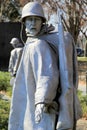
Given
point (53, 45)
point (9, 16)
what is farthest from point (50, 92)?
point (9, 16)

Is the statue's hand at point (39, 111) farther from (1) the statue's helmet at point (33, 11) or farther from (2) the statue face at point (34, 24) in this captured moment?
(1) the statue's helmet at point (33, 11)

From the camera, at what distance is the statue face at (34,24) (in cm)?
456

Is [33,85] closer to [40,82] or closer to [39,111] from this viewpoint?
[40,82]

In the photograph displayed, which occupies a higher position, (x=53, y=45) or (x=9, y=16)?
(x=53, y=45)

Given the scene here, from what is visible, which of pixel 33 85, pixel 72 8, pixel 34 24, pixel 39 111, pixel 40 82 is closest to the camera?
pixel 39 111

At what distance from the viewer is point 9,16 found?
59.5 meters

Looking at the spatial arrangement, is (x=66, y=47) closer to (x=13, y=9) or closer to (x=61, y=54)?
(x=61, y=54)

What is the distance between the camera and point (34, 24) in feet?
14.9

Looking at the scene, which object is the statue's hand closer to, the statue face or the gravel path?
the statue face

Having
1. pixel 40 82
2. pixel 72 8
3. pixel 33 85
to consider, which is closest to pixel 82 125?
pixel 33 85

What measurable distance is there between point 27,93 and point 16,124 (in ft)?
1.05

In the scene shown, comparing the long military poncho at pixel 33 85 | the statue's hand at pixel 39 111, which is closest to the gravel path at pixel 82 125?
the long military poncho at pixel 33 85

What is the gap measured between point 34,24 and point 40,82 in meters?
0.55

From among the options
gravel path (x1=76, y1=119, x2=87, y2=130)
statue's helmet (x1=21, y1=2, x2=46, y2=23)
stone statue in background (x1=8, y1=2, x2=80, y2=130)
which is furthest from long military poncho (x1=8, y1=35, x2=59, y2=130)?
gravel path (x1=76, y1=119, x2=87, y2=130)
